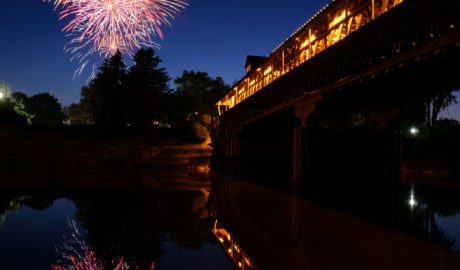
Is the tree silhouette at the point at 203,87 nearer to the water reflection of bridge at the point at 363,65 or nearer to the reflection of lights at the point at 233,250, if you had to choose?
the water reflection of bridge at the point at 363,65

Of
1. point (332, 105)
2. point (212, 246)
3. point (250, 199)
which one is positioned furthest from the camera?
point (332, 105)

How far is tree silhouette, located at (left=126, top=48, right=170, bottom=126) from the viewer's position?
152 feet

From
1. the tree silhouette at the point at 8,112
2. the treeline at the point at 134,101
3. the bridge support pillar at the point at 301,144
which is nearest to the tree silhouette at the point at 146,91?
the treeline at the point at 134,101

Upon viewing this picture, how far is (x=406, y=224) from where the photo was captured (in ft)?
30.8

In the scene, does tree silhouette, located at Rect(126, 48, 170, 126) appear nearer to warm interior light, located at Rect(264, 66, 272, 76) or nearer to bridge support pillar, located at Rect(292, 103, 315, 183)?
warm interior light, located at Rect(264, 66, 272, 76)

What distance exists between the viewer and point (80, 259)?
5629 millimetres

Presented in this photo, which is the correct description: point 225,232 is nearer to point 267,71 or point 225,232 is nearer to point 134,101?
point 267,71

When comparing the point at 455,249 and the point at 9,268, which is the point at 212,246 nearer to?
the point at 9,268

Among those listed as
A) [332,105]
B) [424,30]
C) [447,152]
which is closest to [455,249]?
[424,30]

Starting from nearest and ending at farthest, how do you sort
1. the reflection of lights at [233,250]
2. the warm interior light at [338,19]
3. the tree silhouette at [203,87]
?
the reflection of lights at [233,250], the warm interior light at [338,19], the tree silhouette at [203,87]

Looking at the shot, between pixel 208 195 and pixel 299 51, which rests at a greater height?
pixel 299 51

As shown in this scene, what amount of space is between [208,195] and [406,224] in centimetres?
771

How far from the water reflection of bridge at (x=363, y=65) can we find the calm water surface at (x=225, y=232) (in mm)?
5123

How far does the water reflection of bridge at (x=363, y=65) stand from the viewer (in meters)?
10.9
